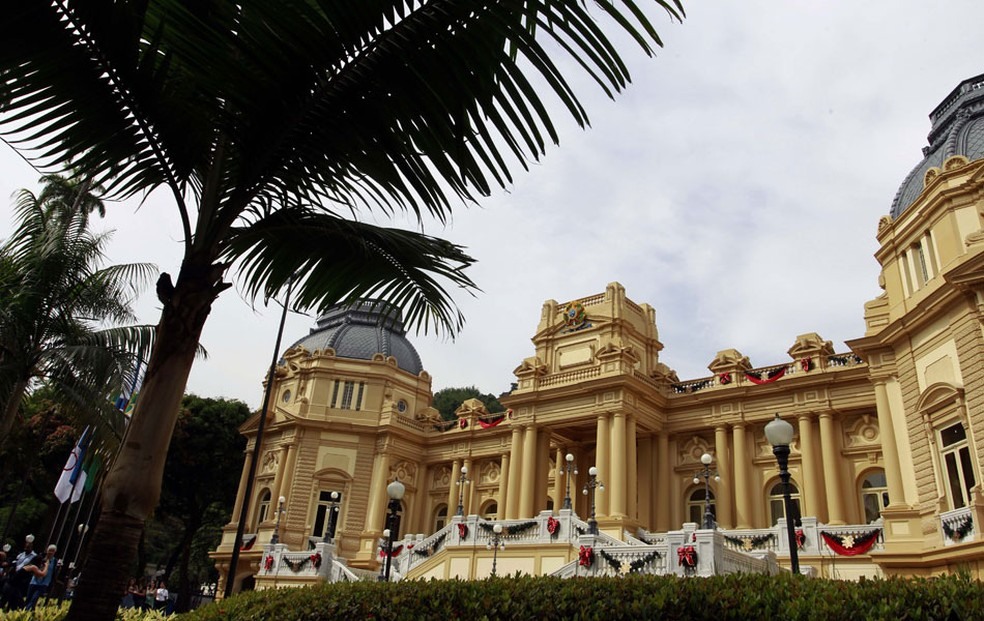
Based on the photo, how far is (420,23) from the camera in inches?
134

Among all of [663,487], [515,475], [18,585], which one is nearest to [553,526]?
[515,475]

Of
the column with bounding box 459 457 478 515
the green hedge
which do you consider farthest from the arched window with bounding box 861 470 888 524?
the green hedge

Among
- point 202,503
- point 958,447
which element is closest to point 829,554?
point 958,447

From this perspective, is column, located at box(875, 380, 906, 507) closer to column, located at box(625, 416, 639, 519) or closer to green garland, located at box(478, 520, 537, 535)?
column, located at box(625, 416, 639, 519)

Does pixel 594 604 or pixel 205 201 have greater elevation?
pixel 205 201

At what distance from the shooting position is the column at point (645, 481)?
29.9 m

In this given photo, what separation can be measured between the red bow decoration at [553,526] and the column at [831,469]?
10.00 meters

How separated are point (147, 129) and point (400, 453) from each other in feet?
113

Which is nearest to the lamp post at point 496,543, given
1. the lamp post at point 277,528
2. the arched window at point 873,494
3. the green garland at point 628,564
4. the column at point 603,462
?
the green garland at point 628,564

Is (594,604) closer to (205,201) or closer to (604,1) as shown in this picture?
(205,201)

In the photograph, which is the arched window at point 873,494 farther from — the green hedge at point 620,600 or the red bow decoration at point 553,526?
the green hedge at point 620,600

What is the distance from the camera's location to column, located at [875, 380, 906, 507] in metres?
21.0

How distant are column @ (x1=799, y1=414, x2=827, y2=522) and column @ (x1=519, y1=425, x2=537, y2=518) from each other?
10562 mm

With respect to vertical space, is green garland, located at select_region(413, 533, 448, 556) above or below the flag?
below
